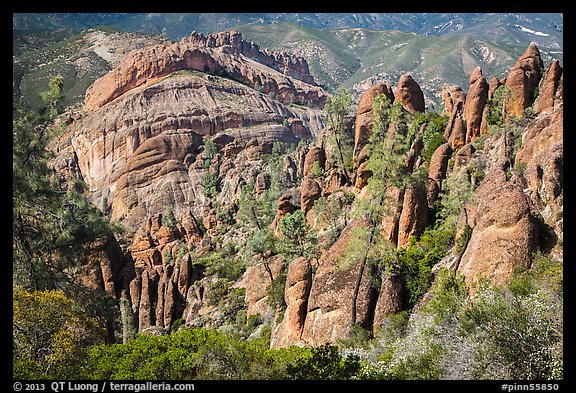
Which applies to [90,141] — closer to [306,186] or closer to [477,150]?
[306,186]

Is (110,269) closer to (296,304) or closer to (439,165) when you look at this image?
(296,304)

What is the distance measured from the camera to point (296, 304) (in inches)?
1118

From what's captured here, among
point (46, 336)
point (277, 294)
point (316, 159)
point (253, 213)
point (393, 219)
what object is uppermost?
point (46, 336)

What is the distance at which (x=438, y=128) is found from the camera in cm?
4950

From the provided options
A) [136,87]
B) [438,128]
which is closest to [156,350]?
[438,128]

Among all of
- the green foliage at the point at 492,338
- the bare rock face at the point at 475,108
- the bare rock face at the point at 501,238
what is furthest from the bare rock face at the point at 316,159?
the green foliage at the point at 492,338

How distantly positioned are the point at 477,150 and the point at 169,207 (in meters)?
70.3

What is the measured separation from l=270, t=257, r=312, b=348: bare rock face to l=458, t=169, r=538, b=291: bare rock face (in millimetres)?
10089

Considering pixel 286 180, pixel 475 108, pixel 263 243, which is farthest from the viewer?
pixel 286 180

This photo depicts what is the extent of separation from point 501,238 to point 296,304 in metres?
13.3

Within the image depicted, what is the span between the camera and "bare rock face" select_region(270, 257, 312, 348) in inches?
1101

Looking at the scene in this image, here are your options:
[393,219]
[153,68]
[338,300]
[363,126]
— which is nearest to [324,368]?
[338,300]

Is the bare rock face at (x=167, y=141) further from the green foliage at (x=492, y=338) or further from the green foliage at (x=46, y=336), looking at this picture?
the green foliage at (x=492, y=338)

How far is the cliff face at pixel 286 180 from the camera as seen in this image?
2494cm
